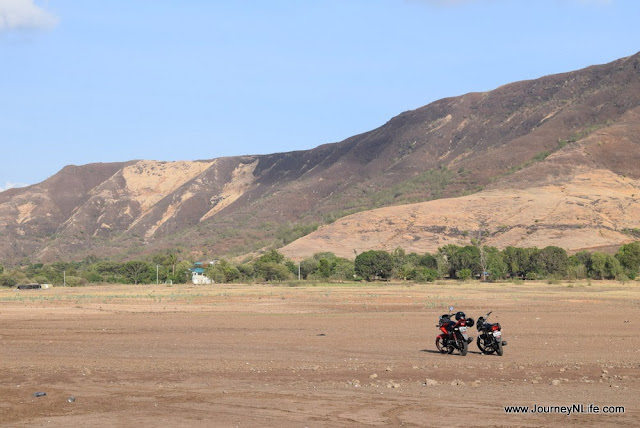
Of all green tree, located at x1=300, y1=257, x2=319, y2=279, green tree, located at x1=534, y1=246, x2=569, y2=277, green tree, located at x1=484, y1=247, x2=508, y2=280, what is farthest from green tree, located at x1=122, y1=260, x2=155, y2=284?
green tree, located at x1=534, y1=246, x2=569, y2=277

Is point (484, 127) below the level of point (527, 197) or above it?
above

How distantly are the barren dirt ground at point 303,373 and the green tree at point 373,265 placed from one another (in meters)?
51.4

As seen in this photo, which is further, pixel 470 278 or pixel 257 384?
pixel 470 278

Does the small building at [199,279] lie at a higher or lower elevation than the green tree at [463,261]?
lower

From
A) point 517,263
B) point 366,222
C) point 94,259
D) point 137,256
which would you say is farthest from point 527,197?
point 94,259

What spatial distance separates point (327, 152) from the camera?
18812 cm

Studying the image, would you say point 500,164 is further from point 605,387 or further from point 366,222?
point 605,387

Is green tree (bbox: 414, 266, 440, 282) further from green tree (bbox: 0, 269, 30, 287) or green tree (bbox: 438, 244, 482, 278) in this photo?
green tree (bbox: 0, 269, 30, 287)

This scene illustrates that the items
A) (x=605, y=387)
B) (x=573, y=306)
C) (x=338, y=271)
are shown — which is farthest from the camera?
(x=338, y=271)

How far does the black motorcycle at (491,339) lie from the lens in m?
17.0

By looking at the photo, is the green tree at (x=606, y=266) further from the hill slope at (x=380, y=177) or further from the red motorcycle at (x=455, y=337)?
the red motorcycle at (x=455, y=337)

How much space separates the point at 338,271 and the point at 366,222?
27384 mm

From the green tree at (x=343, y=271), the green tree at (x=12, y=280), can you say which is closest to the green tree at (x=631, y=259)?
the green tree at (x=343, y=271)

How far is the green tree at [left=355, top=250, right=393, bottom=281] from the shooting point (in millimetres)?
78812
